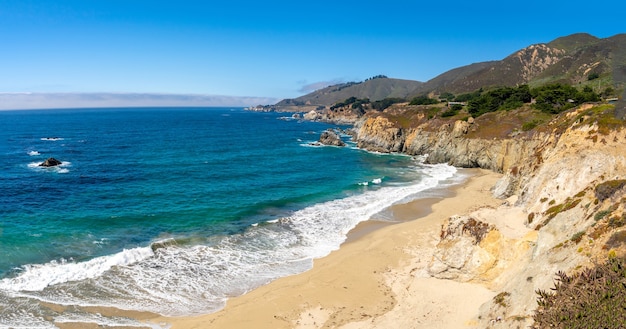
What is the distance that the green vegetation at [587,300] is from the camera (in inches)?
426

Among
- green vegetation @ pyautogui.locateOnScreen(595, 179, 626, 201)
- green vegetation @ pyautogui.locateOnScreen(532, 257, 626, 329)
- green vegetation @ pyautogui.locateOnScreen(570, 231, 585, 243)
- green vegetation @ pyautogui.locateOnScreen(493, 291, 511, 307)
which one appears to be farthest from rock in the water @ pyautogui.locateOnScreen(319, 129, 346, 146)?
green vegetation @ pyautogui.locateOnScreen(532, 257, 626, 329)

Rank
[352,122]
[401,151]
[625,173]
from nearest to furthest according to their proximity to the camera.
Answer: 1. [625,173]
2. [401,151]
3. [352,122]

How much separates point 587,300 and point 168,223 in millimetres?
30737

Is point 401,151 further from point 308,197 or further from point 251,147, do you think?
point 308,197

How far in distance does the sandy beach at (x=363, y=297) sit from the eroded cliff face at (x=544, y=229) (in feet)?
4.22

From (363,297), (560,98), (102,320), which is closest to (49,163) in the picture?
(102,320)

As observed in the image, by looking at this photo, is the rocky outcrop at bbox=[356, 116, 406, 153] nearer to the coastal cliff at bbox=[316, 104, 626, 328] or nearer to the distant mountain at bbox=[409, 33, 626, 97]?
the coastal cliff at bbox=[316, 104, 626, 328]

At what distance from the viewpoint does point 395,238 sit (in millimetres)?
30141

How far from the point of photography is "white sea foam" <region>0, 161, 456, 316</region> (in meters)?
21.2

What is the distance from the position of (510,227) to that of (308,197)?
25205mm

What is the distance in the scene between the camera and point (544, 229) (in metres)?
18.0

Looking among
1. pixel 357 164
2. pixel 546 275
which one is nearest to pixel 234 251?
pixel 546 275

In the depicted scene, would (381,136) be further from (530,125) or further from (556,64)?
(556,64)

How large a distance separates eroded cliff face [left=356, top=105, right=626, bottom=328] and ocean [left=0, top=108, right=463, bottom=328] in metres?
10.9
